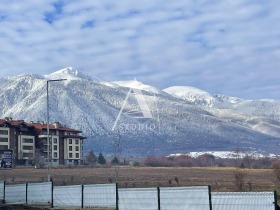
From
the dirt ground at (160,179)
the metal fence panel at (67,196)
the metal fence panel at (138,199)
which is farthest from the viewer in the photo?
the dirt ground at (160,179)

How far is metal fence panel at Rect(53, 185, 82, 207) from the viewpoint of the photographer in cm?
2830

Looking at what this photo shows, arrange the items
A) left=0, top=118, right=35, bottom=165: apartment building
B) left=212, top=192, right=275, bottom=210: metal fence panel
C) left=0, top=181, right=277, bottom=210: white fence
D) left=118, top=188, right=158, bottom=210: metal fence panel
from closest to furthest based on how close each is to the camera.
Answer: left=212, top=192, right=275, bottom=210: metal fence panel
left=0, top=181, right=277, bottom=210: white fence
left=118, top=188, right=158, bottom=210: metal fence panel
left=0, top=118, right=35, bottom=165: apartment building

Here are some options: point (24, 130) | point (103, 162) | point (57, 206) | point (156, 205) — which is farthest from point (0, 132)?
point (156, 205)

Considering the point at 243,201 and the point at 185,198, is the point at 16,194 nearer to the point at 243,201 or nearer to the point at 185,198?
the point at 185,198

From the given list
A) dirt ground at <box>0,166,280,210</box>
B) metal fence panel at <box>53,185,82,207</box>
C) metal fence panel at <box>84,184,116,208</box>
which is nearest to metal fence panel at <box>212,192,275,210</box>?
metal fence panel at <box>84,184,116,208</box>

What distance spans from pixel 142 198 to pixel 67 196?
23.9 ft

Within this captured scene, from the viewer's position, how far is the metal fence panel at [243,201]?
17.9 metres

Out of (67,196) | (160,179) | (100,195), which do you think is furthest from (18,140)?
(100,195)

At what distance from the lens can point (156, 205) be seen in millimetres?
22484

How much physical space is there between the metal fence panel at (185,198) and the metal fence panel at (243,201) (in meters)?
0.48

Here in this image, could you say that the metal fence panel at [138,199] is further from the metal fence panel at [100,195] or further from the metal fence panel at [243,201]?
the metal fence panel at [243,201]

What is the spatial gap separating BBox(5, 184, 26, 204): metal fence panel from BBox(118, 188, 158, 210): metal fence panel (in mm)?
11812

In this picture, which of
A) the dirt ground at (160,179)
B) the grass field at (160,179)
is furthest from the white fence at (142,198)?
the grass field at (160,179)

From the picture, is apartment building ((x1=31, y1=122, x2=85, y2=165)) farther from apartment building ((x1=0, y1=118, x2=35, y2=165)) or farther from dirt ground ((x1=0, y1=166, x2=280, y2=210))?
dirt ground ((x1=0, y1=166, x2=280, y2=210))
